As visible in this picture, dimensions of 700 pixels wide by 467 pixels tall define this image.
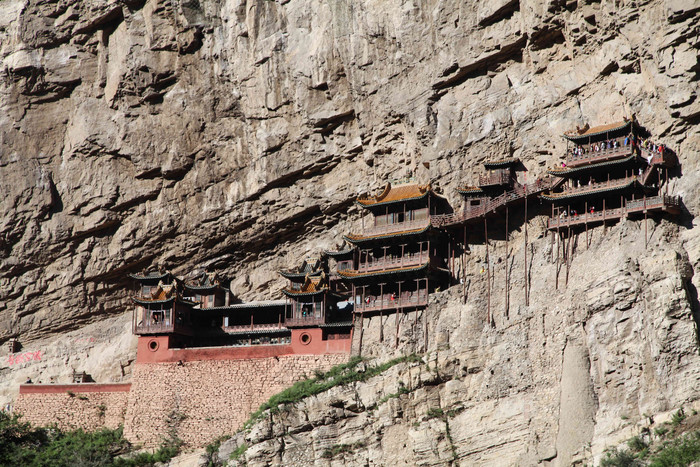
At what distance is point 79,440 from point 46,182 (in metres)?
15.9

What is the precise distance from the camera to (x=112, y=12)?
59.7 meters

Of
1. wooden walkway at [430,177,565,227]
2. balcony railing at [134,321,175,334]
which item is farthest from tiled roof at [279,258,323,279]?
wooden walkway at [430,177,565,227]

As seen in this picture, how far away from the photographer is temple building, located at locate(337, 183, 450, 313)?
51031mm

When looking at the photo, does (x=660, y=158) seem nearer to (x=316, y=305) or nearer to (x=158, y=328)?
(x=316, y=305)

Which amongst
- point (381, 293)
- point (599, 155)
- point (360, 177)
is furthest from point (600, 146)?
point (360, 177)

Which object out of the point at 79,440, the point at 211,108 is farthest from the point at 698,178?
the point at 79,440

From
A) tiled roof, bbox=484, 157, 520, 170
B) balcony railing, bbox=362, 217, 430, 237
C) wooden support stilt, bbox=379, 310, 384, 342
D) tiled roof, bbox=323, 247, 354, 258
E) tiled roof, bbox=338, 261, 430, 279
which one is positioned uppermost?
tiled roof, bbox=484, 157, 520, 170

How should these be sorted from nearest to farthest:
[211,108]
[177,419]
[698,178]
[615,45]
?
[698,178]
[615,45]
[177,419]
[211,108]

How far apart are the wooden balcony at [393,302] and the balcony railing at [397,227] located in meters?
3.35

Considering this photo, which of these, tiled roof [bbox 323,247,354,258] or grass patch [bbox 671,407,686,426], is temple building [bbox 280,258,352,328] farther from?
grass patch [bbox 671,407,686,426]

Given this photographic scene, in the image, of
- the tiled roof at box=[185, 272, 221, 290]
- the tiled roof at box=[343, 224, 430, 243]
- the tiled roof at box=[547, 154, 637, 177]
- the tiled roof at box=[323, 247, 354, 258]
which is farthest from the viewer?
the tiled roof at box=[185, 272, 221, 290]

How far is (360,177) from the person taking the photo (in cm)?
5647

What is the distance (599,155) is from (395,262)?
11.0m

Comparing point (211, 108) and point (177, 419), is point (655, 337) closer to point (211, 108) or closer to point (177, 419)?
point (177, 419)
